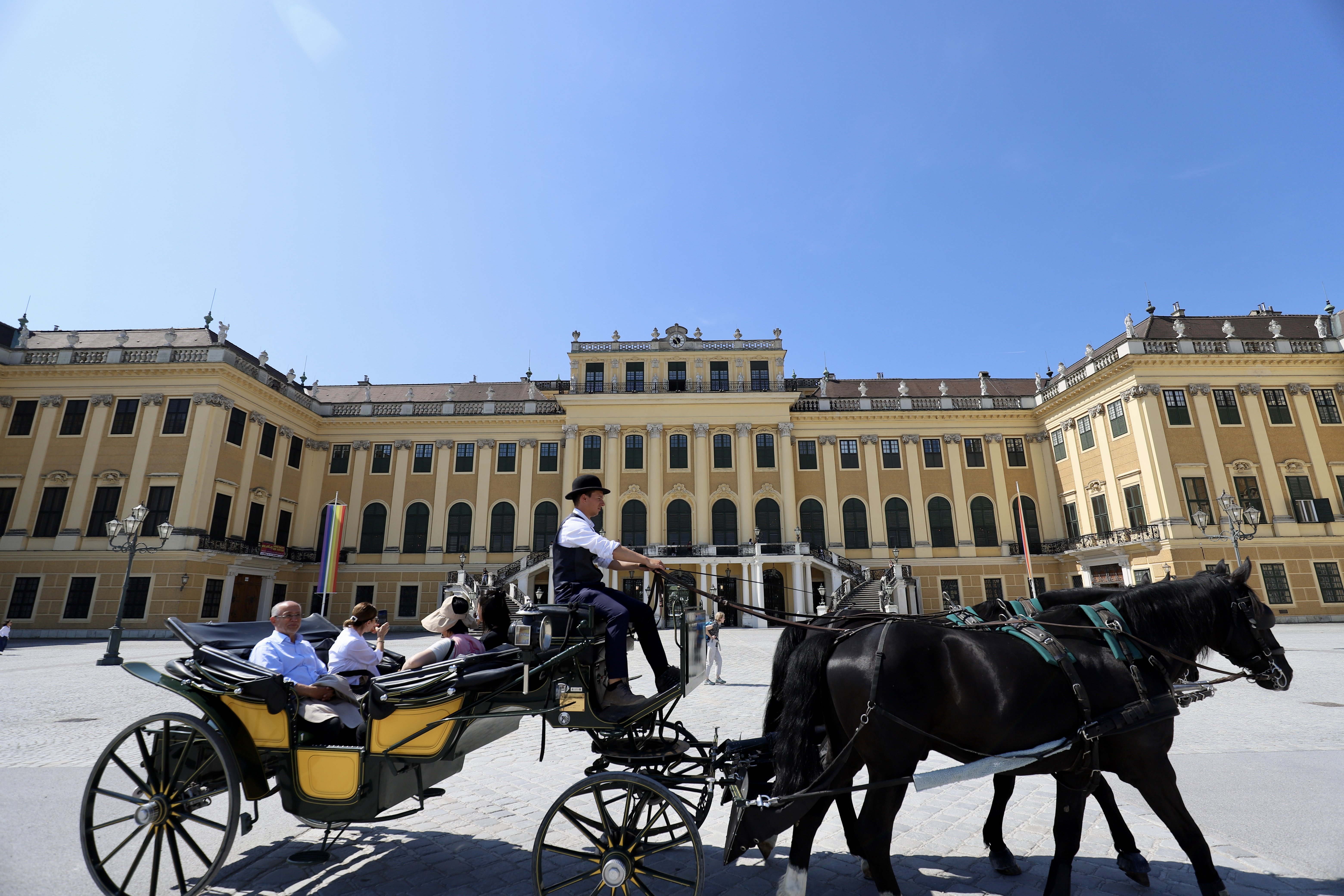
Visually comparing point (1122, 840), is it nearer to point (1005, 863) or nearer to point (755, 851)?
point (1005, 863)

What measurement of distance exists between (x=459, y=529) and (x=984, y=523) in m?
26.2

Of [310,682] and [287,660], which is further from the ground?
[287,660]

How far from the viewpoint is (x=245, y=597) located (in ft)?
94.1

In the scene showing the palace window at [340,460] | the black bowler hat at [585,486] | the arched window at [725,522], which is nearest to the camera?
the black bowler hat at [585,486]

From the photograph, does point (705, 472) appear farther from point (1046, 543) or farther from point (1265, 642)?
point (1265, 642)

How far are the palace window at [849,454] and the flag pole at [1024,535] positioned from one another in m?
7.48

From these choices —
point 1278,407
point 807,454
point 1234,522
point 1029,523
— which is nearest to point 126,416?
point 807,454

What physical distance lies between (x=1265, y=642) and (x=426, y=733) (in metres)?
5.19

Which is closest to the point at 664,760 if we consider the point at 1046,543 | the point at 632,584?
the point at 632,584

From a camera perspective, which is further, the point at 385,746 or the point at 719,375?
the point at 719,375

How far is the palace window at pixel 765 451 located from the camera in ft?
108

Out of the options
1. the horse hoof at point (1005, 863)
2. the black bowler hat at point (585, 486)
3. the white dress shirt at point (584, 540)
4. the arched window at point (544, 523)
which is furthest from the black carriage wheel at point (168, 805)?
the arched window at point (544, 523)

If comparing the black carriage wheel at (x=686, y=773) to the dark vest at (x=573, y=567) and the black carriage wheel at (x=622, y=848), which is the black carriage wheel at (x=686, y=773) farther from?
the dark vest at (x=573, y=567)

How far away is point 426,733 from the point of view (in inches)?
148
